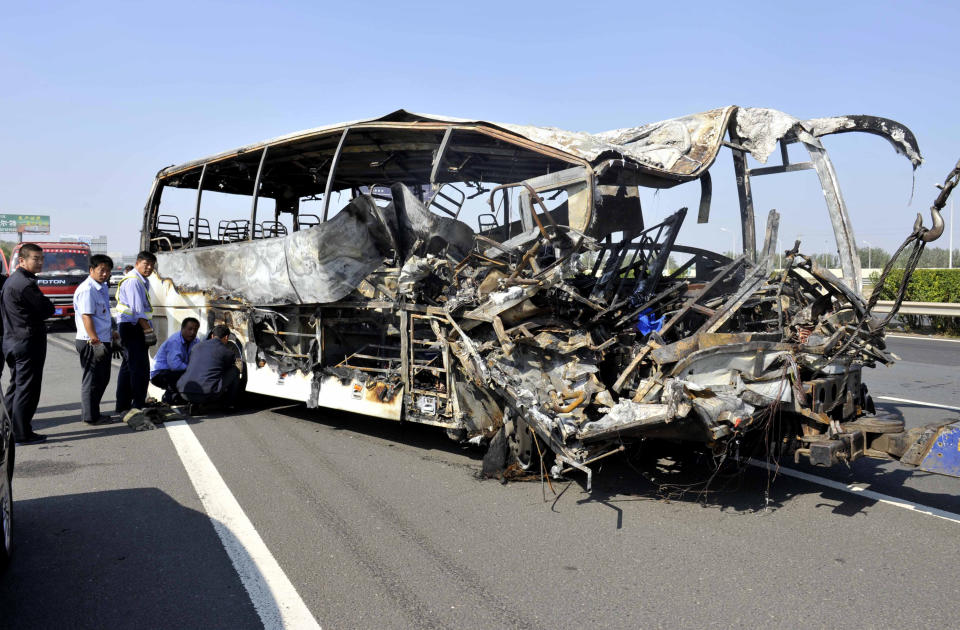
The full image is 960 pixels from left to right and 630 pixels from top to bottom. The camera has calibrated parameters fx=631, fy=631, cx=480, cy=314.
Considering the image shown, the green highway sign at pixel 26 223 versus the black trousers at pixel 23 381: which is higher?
the green highway sign at pixel 26 223

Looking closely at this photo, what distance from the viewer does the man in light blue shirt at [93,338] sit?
6805 millimetres

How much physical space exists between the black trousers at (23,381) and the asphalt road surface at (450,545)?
0.33m

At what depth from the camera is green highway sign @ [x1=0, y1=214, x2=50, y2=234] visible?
58781 millimetres

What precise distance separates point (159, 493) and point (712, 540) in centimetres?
390

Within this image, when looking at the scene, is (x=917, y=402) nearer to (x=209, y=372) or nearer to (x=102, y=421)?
(x=209, y=372)

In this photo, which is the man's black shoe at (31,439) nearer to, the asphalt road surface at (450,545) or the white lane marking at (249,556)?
the asphalt road surface at (450,545)

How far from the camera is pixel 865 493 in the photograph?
469cm

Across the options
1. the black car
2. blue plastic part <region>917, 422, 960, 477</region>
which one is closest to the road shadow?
the black car

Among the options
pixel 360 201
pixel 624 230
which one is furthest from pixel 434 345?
pixel 624 230

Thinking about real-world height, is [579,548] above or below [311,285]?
below

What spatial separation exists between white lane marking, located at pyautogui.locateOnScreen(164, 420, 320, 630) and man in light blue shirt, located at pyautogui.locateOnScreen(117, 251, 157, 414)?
2186 millimetres

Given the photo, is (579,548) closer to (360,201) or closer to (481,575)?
(481,575)

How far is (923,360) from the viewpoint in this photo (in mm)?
11898

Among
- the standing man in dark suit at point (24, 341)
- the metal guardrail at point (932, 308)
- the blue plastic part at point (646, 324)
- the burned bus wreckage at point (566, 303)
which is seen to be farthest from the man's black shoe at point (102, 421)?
the metal guardrail at point (932, 308)
